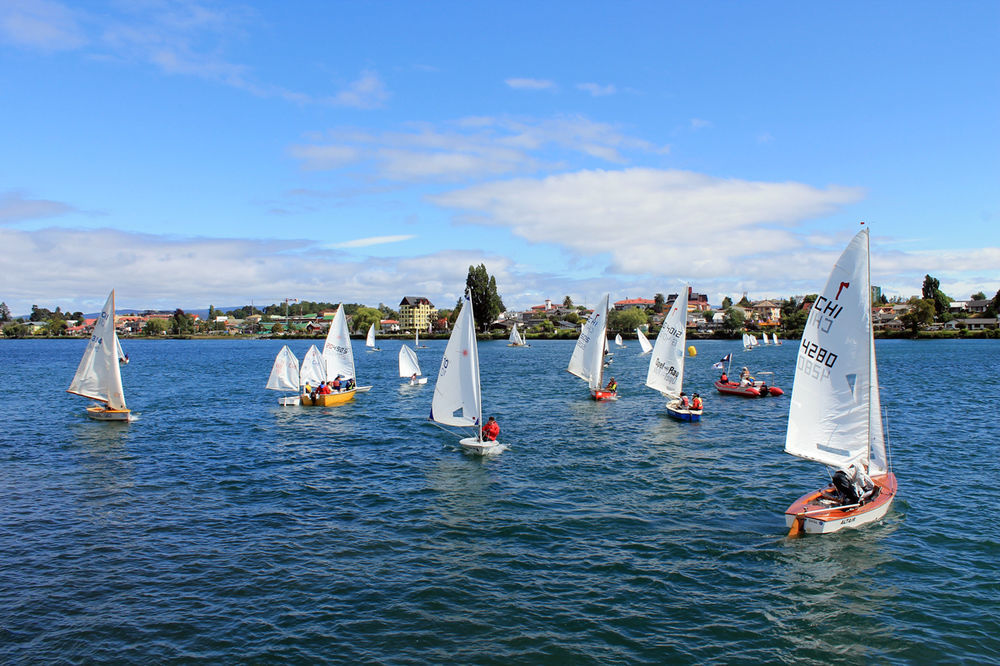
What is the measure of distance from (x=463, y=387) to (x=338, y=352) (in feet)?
76.2

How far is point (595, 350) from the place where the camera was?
49.6 meters

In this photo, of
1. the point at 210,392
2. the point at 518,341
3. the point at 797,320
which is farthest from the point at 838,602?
the point at 797,320

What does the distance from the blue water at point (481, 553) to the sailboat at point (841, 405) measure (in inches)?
38.1

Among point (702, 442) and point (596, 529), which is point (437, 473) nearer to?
point (596, 529)

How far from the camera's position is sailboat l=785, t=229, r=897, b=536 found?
19172 mm

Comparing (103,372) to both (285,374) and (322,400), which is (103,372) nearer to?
(322,400)

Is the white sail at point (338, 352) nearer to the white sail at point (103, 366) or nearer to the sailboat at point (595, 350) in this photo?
the white sail at point (103, 366)

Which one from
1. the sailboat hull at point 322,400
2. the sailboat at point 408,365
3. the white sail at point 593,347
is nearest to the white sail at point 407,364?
the sailboat at point 408,365

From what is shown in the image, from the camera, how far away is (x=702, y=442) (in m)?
33.8

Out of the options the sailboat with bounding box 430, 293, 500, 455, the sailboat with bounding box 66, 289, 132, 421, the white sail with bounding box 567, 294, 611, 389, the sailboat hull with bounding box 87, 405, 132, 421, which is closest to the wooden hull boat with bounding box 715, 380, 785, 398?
the white sail with bounding box 567, 294, 611, 389

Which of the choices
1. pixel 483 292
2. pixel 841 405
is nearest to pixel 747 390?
pixel 841 405

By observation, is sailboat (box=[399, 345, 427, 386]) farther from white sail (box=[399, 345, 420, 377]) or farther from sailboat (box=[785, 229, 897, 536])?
sailboat (box=[785, 229, 897, 536])

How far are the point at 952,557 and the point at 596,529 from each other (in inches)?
412

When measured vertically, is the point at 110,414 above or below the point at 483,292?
below
